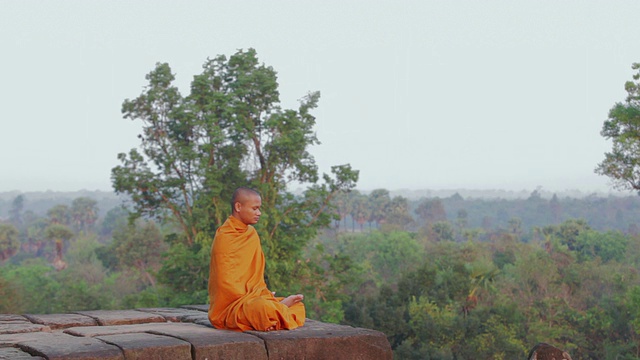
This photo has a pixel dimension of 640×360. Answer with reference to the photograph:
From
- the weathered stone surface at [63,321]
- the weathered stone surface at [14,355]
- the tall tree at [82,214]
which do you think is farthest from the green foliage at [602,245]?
the tall tree at [82,214]

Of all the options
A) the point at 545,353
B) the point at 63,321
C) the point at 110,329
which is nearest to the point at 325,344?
the point at 545,353

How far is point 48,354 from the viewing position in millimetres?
5211

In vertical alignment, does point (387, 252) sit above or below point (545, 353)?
below

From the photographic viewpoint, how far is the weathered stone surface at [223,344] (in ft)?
18.8

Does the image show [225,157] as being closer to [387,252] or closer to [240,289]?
[240,289]

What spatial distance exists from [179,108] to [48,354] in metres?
15.1

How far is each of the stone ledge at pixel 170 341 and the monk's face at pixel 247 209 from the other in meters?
1.02

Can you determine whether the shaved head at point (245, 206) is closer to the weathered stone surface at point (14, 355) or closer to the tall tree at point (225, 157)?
the weathered stone surface at point (14, 355)

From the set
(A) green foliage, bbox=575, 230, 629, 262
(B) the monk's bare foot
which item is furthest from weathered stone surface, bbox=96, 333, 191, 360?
(A) green foliage, bbox=575, 230, 629, 262

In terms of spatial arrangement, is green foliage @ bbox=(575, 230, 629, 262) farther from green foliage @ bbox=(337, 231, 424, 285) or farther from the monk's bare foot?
the monk's bare foot

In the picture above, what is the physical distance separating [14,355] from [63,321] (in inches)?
78.0

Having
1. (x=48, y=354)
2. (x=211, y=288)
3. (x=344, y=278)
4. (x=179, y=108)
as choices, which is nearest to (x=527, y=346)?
(x=344, y=278)

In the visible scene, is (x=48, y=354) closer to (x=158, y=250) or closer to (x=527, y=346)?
(x=527, y=346)

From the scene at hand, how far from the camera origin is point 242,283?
21.3ft
